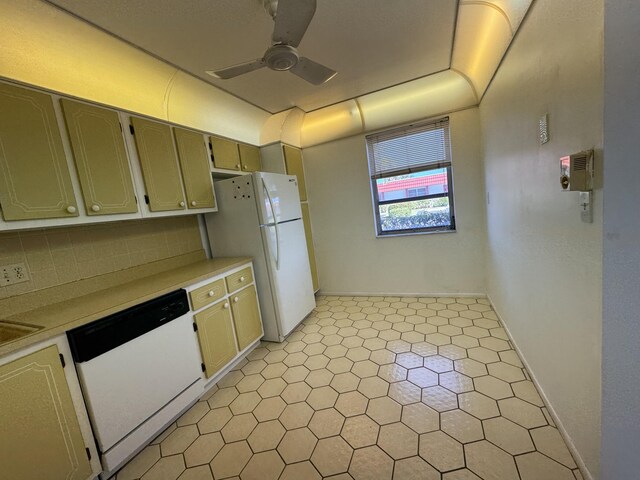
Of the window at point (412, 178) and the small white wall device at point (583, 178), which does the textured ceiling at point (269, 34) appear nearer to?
the window at point (412, 178)

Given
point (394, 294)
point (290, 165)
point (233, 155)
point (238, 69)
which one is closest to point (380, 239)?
point (394, 294)

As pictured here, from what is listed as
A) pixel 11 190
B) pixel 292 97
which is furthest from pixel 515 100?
pixel 11 190

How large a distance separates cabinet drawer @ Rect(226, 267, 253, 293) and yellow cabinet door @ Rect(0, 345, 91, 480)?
109 cm

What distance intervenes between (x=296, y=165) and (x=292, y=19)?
86.1 inches

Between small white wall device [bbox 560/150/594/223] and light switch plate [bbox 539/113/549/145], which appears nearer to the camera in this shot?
small white wall device [bbox 560/150/594/223]

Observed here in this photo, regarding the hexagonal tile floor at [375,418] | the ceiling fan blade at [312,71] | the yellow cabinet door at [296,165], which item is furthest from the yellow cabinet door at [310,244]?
the ceiling fan blade at [312,71]

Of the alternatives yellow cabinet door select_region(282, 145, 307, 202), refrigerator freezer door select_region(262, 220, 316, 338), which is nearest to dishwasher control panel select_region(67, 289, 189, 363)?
refrigerator freezer door select_region(262, 220, 316, 338)

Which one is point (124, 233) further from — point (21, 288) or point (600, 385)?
point (600, 385)

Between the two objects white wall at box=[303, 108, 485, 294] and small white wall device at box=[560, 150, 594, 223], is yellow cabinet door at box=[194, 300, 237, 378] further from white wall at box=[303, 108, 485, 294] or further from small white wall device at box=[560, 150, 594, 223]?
small white wall device at box=[560, 150, 594, 223]

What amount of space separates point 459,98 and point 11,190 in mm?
3363

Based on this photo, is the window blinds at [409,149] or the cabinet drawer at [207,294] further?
the window blinds at [409,149]

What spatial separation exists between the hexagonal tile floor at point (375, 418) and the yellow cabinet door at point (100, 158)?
4.86 feet

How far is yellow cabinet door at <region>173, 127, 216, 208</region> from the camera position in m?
2.21

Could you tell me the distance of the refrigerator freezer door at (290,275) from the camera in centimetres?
246
